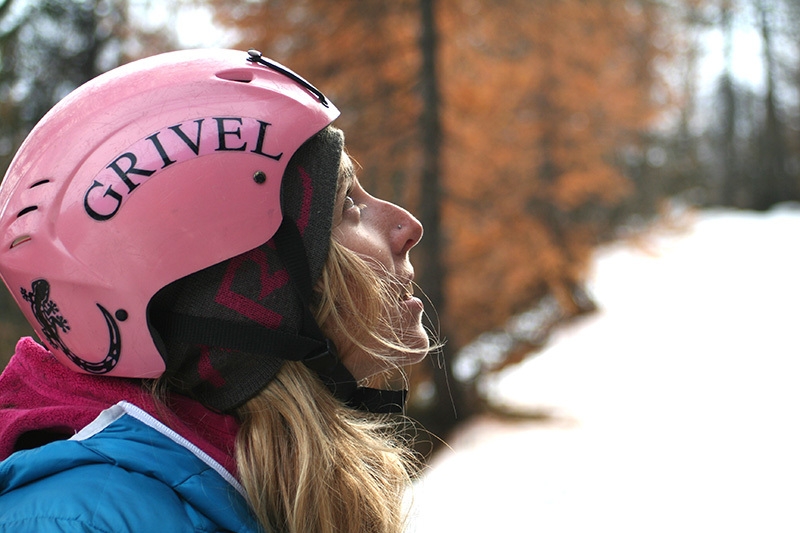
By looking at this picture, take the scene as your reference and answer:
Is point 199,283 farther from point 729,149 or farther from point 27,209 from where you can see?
point 729,149

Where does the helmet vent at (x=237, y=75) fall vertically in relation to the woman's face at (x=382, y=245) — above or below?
above

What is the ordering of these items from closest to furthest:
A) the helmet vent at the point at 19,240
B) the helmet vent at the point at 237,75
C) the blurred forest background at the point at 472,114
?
the helmet vent at the point at 19,240, the helmet vent at the point at 237,75, the blurred forest background at the point at 472,114

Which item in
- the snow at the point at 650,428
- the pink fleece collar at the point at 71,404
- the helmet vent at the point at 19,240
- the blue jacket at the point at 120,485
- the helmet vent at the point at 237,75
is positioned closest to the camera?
the blue jacket at the point at 120,485

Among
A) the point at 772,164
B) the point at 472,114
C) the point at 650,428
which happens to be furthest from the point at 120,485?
the point at 772,164

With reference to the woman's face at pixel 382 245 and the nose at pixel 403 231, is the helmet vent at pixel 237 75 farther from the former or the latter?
the nose at pixel 403 231

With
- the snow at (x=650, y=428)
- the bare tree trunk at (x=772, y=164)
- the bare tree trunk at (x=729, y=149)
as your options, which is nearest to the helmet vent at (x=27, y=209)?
the snow at (x=650, y=428)

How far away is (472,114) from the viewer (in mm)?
11125

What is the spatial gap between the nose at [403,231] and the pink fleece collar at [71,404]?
1.81ft

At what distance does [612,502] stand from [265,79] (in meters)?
5.97

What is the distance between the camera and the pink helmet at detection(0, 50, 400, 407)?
1.55 meters

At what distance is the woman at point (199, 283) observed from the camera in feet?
5.05

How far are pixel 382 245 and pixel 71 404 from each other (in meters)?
0.75

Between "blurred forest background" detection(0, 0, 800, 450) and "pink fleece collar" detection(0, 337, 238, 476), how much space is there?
228cm

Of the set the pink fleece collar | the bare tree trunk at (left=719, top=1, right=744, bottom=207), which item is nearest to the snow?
the pink fleece collar
